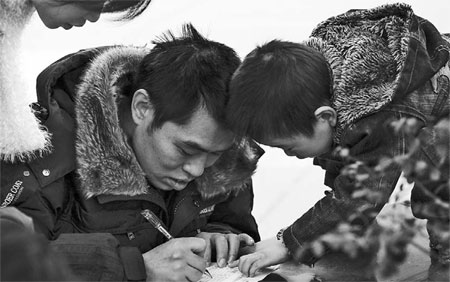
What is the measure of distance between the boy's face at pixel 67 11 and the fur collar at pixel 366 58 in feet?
1.88

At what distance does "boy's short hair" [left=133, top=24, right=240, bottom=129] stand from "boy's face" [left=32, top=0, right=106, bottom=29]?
0.19 m

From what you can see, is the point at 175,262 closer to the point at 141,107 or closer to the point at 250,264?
the point at 250,264

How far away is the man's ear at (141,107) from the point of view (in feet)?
6.93

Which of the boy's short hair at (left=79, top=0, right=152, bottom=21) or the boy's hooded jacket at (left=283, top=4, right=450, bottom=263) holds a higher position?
the boy's short hair at (left=79, top=0, right=152, bottom=21)

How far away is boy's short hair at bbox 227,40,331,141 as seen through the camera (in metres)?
1.98

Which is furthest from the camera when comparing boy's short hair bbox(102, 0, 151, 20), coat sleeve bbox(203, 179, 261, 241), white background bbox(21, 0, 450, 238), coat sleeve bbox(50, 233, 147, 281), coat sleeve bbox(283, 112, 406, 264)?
white background bbox(21, 0, 450, 238)

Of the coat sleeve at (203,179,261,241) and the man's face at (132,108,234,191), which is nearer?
the man's face at (132,108,234,191)

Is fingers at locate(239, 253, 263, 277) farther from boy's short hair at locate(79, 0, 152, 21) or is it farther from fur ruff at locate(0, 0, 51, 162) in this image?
boy's short hair at locate(79, 0, 152, 21)

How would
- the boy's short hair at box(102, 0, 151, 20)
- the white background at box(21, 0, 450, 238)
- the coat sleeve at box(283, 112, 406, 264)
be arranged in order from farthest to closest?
1. the white background at box(21, 0, 450, 238)
2. the boy's short hair at box(102, 0, 151, 20)
3. the coat sleeve at box(283, 112, 406, 264)

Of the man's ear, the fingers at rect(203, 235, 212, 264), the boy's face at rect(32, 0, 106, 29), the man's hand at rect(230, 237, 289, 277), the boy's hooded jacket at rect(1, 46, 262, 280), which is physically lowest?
the fingers at rect(203, 235, 212, 264)

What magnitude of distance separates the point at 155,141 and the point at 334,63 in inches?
19.6

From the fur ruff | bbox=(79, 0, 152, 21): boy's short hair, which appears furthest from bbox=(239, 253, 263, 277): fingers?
bbox=(79, 0, 152, 21): boy's short hair

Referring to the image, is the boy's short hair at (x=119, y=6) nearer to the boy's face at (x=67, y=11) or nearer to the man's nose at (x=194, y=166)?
the boy's face at (x=67, y=11)

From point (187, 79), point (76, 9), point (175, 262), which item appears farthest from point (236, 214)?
point (76, 9)
